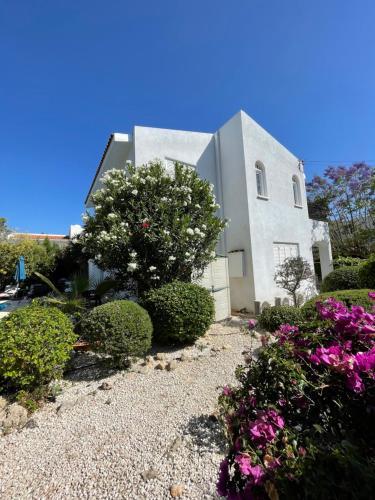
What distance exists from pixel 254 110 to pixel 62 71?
918 centimetres

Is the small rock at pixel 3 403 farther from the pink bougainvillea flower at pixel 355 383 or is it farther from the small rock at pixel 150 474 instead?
the pink bougainvillea flower at pixel 355 383

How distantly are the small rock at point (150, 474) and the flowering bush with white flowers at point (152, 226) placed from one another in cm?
465

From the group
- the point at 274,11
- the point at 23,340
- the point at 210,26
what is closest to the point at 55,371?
the point at 23,340

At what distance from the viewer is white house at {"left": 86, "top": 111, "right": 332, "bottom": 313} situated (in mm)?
10633

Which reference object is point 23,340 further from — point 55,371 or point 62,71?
point 62,71

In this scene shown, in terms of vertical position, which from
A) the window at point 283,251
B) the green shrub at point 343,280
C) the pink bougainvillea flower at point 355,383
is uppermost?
the window at point 283,251

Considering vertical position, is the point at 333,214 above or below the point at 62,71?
below

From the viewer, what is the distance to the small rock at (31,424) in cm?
337

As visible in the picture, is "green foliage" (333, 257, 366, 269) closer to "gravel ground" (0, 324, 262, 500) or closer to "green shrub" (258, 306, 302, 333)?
"green shrub" (258, 306, 302, 333)

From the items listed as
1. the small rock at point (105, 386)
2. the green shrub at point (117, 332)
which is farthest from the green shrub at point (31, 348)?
the small rock at point (105, 386)

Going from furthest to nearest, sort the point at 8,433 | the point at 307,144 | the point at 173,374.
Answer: the point at 307,144 → the point at 173,374 → the point at 8,433

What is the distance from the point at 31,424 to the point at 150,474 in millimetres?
2144

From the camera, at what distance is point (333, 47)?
318 inches

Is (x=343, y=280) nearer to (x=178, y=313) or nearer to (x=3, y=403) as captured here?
(x=178, y=313)
